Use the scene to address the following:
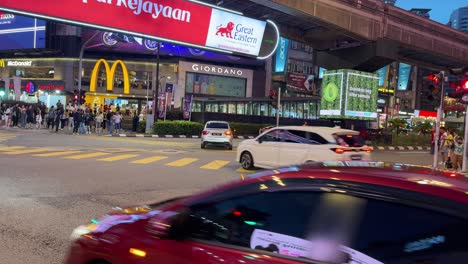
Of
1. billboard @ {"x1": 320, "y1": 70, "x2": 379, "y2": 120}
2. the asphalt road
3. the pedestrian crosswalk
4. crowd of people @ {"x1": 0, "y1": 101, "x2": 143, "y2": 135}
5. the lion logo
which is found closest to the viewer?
the asphalt road

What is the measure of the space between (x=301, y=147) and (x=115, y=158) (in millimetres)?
7233

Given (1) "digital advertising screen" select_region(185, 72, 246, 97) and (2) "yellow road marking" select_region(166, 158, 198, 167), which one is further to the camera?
(1) "digital advertising screen" select_region(185, 72, 246, 97)

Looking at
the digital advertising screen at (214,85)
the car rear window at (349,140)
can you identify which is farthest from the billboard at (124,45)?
the car rear window at (349,140)

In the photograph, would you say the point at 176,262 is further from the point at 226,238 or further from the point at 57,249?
the point at 57,249

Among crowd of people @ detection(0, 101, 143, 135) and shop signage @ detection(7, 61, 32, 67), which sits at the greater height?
shop signage @ detection(7, 61, 32, 67)

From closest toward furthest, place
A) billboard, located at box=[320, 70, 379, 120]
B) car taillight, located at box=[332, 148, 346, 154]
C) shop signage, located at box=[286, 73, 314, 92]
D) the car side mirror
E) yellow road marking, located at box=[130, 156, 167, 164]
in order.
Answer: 1. the car side mirror
2. car taillight, located at box=[332, 148, 346, 154]
3. yellow road marking, located at box=[130, 156, 167, 164]
4. billboard, located at box=[320, 70, 379, 120]
5. shop signage, located at box=[286, 73, 314, 92]

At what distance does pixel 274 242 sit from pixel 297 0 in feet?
66.9

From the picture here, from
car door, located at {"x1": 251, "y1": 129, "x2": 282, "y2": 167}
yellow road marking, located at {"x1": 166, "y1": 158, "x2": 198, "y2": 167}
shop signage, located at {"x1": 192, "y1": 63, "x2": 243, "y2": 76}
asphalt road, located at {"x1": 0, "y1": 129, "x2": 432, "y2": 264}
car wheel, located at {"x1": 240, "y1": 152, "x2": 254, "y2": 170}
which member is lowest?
asphalt road, located at {"x1": 0, "y1": 129, "x2": 432, "y2": 264}

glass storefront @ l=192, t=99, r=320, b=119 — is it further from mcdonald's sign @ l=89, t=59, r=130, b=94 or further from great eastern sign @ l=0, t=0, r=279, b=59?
great eastern sign @ l=0, t=0, r=279, b=59

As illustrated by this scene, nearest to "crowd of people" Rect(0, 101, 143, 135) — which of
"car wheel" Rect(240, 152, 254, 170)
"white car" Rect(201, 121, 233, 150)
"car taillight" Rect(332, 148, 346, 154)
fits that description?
"white car" Rect(201, 121, 233, 150)

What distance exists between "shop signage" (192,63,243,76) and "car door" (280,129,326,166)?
180ft

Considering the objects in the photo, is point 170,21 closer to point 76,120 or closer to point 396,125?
point 76,120

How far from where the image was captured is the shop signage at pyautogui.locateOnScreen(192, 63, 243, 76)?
221ft

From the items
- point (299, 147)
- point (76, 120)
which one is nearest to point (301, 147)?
point (299, 147)
